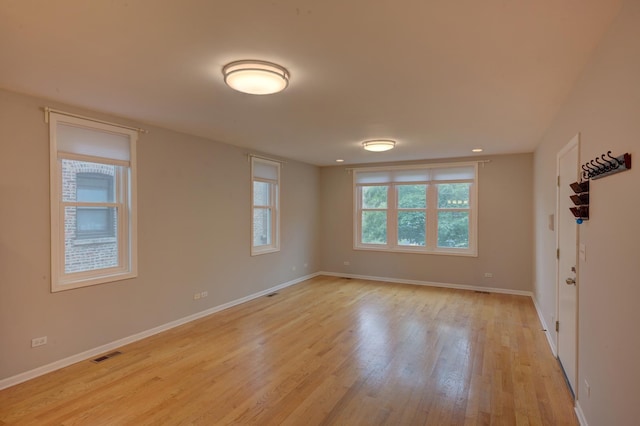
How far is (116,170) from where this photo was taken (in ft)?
12.8

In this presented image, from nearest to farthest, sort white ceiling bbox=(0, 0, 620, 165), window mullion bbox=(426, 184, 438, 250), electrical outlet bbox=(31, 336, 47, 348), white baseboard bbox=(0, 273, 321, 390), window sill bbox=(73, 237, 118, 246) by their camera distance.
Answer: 1. white ceiling bbox=(0, 0, 620, 165)
2. white baseboard bbox=(0, 273, 321, 390)
3. electrical outlet bbox=(31, 336, 47, 348)
4. window sill bbox=(73, 237, 118, 246)
5. window mullion bbox=(426, 184, 438, 250)

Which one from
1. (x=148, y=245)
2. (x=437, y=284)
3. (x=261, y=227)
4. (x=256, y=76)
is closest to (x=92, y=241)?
(x=148, y=245)

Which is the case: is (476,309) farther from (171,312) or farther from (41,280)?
(41,280)

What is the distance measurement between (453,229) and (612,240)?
5.02 metres

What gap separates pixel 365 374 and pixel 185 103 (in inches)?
126

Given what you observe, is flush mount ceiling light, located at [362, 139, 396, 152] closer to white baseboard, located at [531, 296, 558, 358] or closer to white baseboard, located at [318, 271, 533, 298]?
white baseboard, located at [531, 296, 558, 358]

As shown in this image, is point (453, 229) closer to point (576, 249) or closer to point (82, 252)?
point (576, 249)

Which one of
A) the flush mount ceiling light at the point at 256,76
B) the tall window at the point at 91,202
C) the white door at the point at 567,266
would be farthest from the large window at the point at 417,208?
the flush mount ceiling light at the point at 256,76

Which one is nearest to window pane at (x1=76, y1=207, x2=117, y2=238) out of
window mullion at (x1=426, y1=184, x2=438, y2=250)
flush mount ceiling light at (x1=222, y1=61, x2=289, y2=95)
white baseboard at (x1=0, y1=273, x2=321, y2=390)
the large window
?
white baseboard at (x1=0, y1=273, x2=321, y2=390)

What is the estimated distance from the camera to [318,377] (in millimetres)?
3096

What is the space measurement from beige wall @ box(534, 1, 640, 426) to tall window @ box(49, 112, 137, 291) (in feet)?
14.4

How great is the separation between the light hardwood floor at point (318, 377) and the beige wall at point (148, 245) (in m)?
0.35

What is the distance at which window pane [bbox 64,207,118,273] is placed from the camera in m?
3.42

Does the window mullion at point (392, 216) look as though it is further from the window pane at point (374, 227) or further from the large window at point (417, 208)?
the window pane at point (374, 227)
